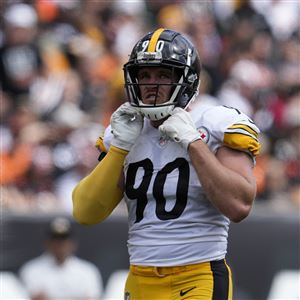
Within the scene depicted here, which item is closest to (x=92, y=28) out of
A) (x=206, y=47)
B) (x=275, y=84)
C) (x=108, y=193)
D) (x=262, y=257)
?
(x=206, y=47)

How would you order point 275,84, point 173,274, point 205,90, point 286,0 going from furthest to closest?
1. point 286,0
2. point 275,84
3. point 205,90
4. point 173,274

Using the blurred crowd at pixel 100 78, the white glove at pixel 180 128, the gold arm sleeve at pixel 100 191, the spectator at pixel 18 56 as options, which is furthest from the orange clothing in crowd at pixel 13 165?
the white glove at pixel 180 128

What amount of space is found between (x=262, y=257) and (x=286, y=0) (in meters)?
3.69

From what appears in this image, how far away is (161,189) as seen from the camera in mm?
3922

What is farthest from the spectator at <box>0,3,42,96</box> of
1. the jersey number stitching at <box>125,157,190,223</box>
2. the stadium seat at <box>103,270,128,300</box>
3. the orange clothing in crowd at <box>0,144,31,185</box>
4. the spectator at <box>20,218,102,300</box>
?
the jersey number stitching at <box>125,157,190,223</box>

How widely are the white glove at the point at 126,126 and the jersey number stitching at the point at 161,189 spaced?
4.9 inches

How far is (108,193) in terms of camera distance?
4055 millimetres

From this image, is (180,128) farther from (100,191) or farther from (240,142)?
(100,191)

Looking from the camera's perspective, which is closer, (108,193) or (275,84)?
(108,193)

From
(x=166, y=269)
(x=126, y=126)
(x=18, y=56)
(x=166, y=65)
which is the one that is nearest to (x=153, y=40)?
(x=166, y=65)

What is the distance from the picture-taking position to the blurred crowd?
8.25 meters

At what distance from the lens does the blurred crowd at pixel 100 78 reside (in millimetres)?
8250

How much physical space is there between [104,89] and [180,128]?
17.7ft

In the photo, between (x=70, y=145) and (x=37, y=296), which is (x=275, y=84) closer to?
(x=70, y=145)
